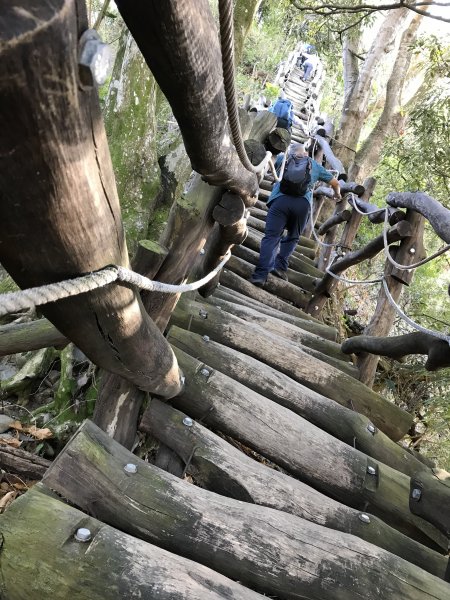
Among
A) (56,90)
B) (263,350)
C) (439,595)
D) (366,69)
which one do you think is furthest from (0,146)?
(366,69)

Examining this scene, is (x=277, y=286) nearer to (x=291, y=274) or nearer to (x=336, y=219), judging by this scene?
(x=291, y=274)

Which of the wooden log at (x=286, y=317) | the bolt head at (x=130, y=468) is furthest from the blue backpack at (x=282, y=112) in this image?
the bolt head at (x=130, y=468)

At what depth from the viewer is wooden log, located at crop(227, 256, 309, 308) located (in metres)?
5.26

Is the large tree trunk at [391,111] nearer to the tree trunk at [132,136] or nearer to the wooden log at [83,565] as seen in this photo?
the tree trunk at [132,136]

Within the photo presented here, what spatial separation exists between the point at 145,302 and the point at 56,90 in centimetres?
159

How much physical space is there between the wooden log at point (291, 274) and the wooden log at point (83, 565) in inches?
166

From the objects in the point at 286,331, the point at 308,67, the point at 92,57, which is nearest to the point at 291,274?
the point at 286,331

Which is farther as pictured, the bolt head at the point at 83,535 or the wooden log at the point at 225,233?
the wooden log at the point at 225,233

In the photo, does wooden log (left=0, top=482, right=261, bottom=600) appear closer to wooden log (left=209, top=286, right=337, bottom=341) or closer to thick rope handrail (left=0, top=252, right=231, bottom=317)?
thick rope handrail (left=0, top=252, right=231, bottom=317)

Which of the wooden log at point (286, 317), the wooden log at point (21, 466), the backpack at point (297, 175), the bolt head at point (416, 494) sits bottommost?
the wooden log at point (21, 466)

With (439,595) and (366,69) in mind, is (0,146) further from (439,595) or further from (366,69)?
(366,69)

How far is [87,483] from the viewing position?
1757 millimetres

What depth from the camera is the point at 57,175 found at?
854mm

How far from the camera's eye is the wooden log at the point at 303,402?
8.89ft
